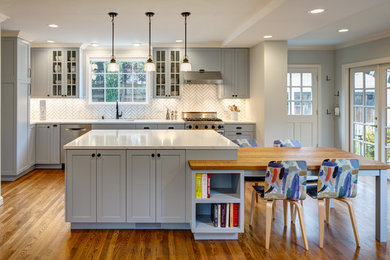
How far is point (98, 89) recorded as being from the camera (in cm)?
796

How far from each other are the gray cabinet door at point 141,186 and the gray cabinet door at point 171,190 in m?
0.06

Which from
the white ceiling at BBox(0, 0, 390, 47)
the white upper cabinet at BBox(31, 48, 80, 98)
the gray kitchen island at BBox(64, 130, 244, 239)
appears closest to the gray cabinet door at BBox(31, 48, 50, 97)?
the white upper cabinet at BBox(31, 48, 80, 98)

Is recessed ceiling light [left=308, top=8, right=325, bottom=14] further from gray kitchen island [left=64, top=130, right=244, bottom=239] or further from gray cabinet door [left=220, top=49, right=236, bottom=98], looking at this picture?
gray cabinet door [left=220, top=49, right=236, bottom=98]

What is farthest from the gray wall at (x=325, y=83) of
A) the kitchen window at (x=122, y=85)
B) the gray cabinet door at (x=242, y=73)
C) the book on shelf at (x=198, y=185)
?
the book on shelf at (x=198, y=185)

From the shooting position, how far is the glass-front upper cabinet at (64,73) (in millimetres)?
7461

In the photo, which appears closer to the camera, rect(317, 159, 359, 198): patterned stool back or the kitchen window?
rect(317, 159, 359, 198): patterned stool back

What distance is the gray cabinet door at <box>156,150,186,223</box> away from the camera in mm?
3797

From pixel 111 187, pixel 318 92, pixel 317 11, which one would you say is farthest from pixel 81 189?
pixel 318 92

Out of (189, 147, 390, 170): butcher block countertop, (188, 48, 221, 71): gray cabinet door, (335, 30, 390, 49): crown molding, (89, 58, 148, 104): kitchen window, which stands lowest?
(189, 147, 390, 170): butcher block countertop

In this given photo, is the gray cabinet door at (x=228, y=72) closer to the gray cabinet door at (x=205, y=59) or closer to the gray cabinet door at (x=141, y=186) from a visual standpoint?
the gray cabinet door at (x=205, y=59)

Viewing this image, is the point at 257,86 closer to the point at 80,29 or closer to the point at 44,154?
the point at 80,29

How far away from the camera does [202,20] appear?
541 centimetres

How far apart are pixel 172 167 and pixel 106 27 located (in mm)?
3173

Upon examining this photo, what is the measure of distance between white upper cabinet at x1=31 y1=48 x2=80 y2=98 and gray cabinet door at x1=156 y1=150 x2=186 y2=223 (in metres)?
4.38
